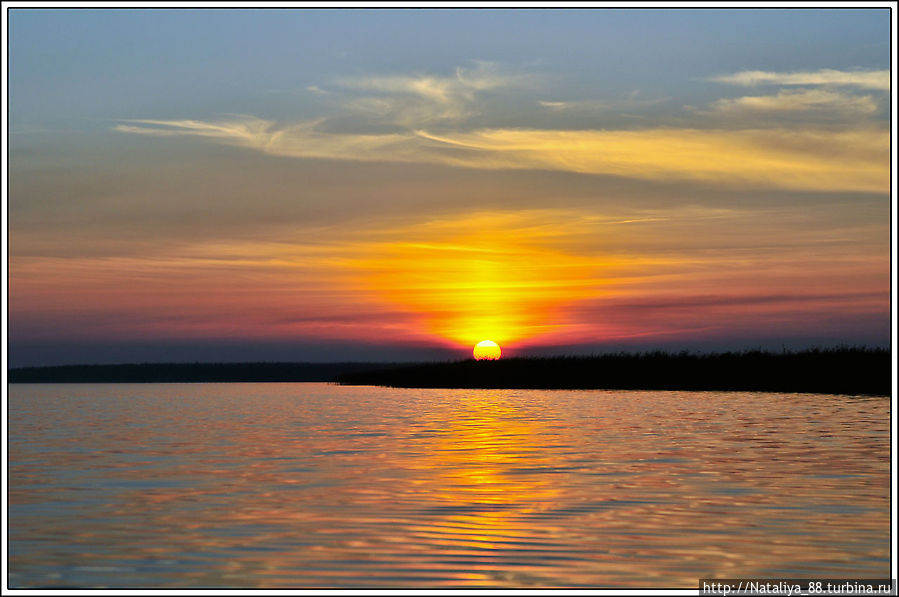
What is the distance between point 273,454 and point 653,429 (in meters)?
13.8

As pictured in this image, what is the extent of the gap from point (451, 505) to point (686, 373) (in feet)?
184

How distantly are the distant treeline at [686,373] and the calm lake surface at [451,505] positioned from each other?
89.7 feet

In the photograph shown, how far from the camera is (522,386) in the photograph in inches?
3125

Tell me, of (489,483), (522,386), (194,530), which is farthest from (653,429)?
(522,386)

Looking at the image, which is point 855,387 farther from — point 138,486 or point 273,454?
point 138,486

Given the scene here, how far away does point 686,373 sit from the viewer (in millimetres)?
71188

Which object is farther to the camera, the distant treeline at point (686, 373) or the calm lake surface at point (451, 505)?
the distant treeline at point (686, 373)

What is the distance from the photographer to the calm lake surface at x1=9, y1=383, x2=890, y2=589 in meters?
13.1

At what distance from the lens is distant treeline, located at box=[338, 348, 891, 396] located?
60656mm

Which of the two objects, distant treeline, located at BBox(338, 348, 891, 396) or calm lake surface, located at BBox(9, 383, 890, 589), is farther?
distant treeline, located at BBox(338, 348, 891, 396)

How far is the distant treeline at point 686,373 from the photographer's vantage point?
6066 cm

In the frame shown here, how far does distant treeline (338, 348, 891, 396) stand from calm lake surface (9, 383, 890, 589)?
1077 inches

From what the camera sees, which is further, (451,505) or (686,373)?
(686,373)

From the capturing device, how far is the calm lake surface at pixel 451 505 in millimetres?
13125
